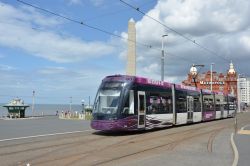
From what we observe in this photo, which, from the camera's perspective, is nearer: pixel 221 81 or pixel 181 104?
pixel 181 104

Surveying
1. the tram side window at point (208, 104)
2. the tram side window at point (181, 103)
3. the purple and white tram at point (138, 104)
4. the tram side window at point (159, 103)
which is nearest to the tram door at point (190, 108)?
the purple and white tram at point (138, 104)

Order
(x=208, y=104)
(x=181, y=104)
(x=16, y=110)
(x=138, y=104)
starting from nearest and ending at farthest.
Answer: (x=138, y=104) < (x=181, y=104) < (x=208, y=104) < (x=16, y=110)

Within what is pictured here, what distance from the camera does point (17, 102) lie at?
2270 inches

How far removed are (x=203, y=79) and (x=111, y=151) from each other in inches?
5173

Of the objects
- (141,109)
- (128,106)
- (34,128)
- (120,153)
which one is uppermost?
(128,106)

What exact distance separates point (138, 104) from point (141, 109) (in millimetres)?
436

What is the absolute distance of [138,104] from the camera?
22750mm

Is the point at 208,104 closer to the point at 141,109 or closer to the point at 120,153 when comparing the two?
the point at 141,109

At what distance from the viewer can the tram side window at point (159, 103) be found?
24319 millimetres

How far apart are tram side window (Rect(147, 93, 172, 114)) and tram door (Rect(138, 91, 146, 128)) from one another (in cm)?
62

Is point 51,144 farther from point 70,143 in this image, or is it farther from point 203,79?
point 203,79

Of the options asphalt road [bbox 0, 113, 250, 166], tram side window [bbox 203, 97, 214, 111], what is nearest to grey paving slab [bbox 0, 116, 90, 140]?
asphalt road [bbox 0, 113, 250, 166]

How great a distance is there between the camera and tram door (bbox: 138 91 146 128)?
75.0 ft

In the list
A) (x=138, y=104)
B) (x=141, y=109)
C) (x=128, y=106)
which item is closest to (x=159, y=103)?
(x=141, y=109)
